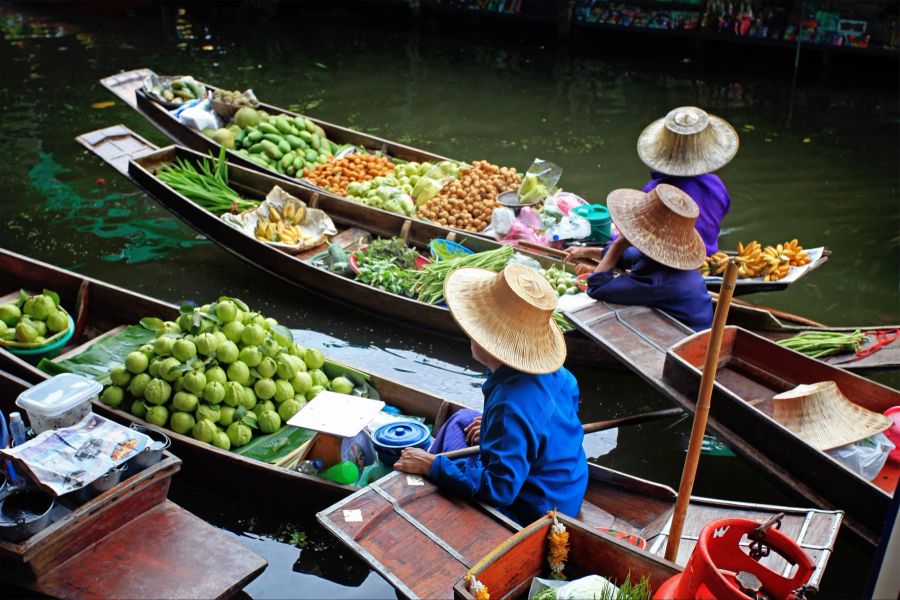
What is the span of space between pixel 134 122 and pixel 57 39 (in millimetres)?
4355

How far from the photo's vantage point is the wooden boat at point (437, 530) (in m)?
2.71

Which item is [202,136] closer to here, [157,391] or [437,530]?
[157,391]

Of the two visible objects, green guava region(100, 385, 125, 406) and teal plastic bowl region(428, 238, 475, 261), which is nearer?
green guava region(100, 385, 125, 406)

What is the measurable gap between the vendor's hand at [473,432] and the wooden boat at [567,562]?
2.64ft

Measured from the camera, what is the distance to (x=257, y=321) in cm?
420

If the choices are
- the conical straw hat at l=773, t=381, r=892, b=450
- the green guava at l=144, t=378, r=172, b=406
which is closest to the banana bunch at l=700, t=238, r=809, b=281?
the conical straw hat at l=773, t=381, r=892, b=450

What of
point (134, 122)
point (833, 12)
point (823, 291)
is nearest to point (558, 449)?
point (823, 291)

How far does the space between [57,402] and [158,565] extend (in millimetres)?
800

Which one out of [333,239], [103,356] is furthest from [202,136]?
[103,356]

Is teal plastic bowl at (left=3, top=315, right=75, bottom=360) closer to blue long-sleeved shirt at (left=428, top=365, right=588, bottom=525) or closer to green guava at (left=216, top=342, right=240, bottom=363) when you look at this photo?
green guava at (left=216, top=342, right=240, bottom=363)

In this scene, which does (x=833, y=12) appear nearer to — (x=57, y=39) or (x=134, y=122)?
(x=134, y=122)

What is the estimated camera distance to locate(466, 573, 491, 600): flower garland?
233cm

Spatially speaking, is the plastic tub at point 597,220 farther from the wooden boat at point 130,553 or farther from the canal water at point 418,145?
the wooden boat at point 130,553

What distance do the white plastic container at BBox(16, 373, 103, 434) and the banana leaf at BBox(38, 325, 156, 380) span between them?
0.84 metres
